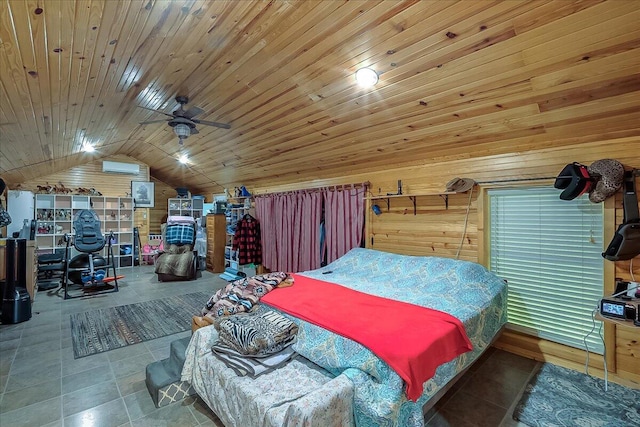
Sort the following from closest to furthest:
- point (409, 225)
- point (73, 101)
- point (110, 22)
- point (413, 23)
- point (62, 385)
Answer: point (110, 22)
point (413, 23)
point (62, 385)
point (73, 101)
point (409, 225)

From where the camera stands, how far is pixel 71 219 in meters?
7.27

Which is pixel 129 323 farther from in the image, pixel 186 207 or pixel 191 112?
pixel 186 207

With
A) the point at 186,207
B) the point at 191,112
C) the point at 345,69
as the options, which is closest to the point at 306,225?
the point at 191,112

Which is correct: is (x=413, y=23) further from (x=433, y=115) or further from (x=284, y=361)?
(x=284, y=361)

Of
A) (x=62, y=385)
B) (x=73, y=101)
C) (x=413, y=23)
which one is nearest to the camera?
(x=413, y=23)

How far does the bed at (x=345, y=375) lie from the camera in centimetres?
154

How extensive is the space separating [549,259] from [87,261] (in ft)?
24.6

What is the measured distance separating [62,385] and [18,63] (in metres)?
2.50

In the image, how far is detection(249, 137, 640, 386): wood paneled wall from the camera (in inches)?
100.0

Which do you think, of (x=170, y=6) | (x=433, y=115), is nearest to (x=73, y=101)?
(x=170, y=6)

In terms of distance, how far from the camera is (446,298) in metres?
2.63

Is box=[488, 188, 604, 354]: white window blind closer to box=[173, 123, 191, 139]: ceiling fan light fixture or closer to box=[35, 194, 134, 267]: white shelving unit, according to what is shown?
box=[173, 123, 191, 139]: ceiling fan light fixture

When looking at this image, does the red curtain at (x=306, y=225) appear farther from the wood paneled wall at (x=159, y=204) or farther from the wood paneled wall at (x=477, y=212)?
the wood paneled wall at (x=159, y=204)

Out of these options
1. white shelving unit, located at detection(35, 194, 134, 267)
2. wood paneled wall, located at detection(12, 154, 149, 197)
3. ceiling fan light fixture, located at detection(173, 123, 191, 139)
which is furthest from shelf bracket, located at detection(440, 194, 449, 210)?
wood paneled wall, located at detection(12, 154, 149, 197)
